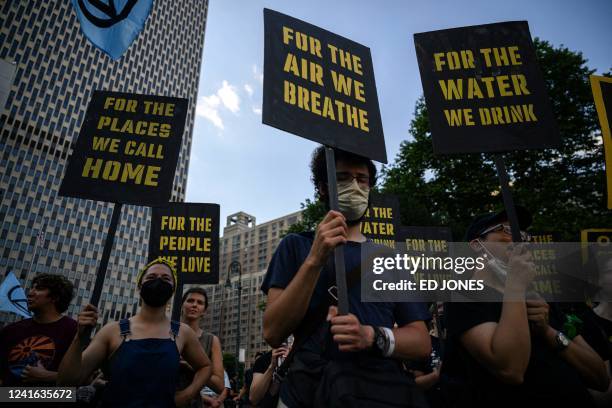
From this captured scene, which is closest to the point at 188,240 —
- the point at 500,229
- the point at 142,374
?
the point at 142,374

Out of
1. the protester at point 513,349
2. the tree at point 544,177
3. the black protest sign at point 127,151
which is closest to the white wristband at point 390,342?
the protester at point 513,349

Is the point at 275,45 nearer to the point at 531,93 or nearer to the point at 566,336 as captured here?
the point at 531,93

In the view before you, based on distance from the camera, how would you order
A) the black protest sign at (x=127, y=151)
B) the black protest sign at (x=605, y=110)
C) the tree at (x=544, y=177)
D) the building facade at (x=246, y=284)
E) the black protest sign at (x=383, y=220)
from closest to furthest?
the black protest sign at (x=605, y=110) → the black protest sign at (x=127, y=151) → the black protest sign at (x=383, y=220) → the tree at (x=544, y=177) → the building facade at (x=246, y=284)

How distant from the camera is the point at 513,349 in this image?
212 centimetres

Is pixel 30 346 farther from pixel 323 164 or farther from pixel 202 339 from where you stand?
pixel 323 164

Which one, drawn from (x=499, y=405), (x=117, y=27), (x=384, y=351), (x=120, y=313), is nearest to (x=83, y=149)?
(x=117, y=27)

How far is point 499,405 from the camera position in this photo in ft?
7.46

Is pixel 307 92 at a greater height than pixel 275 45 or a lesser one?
lesser

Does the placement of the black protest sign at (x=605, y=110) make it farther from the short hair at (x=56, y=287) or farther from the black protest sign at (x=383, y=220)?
the short hair at (x=56, y=287)

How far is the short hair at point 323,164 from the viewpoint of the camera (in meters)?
2.59

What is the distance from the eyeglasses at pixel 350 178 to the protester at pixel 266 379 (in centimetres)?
157

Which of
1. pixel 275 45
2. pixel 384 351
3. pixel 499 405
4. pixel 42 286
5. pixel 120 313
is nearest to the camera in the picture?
pixel 384 351

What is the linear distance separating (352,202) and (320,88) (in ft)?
2.95

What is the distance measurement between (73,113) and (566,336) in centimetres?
10600
